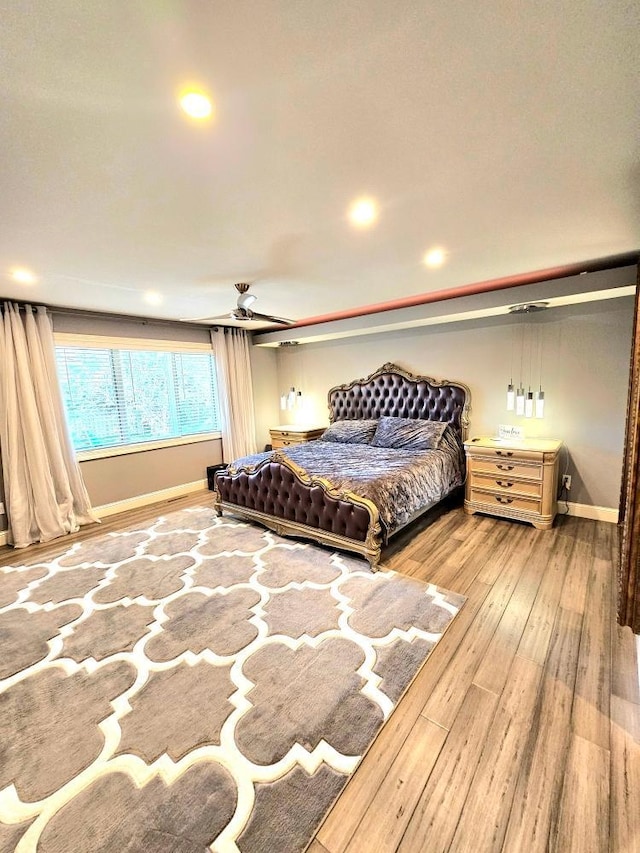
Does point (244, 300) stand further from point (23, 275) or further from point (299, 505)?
point (299, 505)

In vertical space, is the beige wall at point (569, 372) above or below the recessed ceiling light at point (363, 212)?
below

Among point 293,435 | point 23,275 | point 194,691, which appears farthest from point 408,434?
point 23,275

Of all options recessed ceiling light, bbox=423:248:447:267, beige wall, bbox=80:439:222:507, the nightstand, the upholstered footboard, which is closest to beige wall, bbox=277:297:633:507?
recessed ceiling light, bbox=423:248:447:267

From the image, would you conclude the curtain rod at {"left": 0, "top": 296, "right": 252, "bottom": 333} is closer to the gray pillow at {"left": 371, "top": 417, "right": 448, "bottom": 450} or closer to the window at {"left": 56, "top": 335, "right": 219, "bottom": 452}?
the window at {"left": 56, "top": 335, "right": 219, "bottom": 452}

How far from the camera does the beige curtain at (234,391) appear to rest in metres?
5.26

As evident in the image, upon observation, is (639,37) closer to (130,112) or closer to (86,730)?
(130,112)

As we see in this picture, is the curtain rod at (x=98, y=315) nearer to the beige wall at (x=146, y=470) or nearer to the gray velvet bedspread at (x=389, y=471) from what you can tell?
the beige wall at (x=146, y=470)

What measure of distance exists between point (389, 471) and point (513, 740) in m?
2.01

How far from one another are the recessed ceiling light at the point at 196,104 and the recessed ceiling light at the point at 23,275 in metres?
2.23

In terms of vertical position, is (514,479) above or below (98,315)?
below

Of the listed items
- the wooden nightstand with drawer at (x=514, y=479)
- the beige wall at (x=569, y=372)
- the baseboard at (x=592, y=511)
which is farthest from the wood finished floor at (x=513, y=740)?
the beige wall at (x=569, y=372)

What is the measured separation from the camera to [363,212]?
1839 mm

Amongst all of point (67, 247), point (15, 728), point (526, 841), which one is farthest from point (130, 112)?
point (526, 841)

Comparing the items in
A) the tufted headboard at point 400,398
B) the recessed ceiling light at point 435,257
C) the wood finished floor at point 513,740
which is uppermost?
the recessed ceiling light at point 435,257
